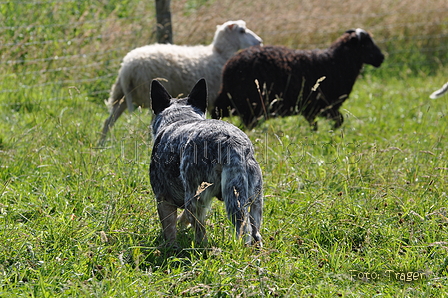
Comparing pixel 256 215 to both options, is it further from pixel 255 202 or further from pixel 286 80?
pixel 286 80

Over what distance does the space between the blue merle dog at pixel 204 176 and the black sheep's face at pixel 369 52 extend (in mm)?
4375

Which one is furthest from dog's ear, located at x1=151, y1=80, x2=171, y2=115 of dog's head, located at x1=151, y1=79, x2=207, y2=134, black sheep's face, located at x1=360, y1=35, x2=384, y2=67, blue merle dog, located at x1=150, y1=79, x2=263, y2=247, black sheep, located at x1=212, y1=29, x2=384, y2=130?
black sheep's face, located at x1=360, y1=35, x2=384, y2=67

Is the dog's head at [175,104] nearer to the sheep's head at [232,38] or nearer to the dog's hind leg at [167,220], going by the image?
the dog's hind leg at [167,220]

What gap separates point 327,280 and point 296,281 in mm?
160

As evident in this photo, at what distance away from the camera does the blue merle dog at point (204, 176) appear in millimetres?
2744

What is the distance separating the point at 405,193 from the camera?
385cm

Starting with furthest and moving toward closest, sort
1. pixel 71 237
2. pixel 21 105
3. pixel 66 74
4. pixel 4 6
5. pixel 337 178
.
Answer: pixel 4 6, pixel 66 74, pixel 21 105, pixel 337 178, pixel 71 237

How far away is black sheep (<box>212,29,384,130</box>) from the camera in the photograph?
19.8ft

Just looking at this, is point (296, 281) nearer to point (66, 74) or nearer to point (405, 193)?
point (405, 193)

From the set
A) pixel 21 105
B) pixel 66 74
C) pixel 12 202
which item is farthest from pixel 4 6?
pixel 12 202

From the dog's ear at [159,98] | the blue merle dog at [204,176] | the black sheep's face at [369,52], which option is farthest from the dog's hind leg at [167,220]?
the black sheep's face at [369,52]

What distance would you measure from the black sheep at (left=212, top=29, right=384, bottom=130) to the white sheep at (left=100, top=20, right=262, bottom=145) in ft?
1.57

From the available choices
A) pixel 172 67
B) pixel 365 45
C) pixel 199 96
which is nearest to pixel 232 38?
pixel 172 67

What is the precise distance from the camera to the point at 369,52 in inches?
279
